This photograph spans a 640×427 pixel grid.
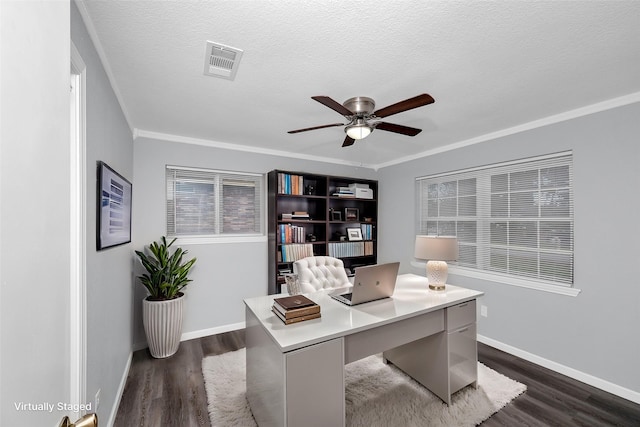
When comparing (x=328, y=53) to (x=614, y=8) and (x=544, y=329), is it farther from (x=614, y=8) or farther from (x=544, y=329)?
(x=544, y=329)

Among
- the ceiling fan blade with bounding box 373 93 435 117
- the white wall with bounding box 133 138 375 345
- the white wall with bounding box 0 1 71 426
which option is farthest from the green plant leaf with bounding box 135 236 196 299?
the ceiling fan blade with bounding box 373 93 435 117

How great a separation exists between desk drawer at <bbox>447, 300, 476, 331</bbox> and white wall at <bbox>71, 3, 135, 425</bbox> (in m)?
2.32

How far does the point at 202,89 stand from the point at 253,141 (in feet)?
4.35

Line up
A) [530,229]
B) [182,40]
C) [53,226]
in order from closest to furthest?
[53,226] → [182,40] → [530,229]

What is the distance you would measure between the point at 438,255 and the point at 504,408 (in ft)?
4.03

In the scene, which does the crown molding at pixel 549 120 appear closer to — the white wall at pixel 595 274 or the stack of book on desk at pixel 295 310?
the white wall at pixel 595 274

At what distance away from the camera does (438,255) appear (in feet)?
7.56

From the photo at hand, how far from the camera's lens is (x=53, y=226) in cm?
54

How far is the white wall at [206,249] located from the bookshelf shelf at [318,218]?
26 centimetres

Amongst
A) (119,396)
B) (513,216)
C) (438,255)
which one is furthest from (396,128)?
(119,396)

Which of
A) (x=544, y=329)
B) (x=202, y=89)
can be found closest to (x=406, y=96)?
(x=202, y=89)

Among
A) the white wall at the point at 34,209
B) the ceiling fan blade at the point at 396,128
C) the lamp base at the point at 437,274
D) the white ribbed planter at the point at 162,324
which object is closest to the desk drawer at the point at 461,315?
the lamp base at the point at 437,274

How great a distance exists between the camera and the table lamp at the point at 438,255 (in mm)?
2303

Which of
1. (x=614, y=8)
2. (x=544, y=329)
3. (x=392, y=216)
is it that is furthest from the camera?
(x=392, y=216)
